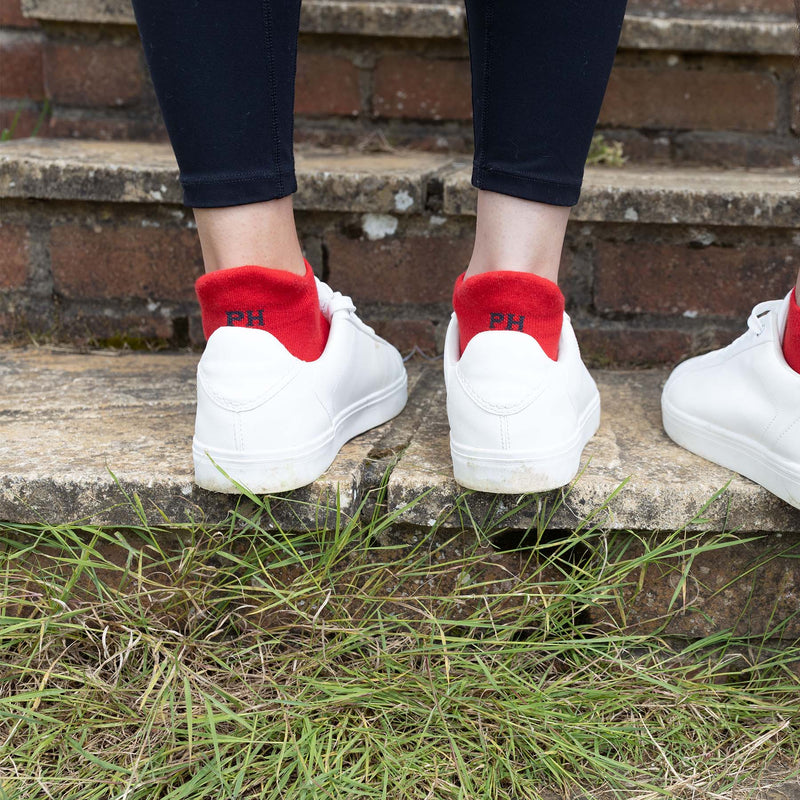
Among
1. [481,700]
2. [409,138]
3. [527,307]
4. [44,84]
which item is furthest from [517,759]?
[44,84]

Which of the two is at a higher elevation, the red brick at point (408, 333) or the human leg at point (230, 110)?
the human leg at point (230, 110)

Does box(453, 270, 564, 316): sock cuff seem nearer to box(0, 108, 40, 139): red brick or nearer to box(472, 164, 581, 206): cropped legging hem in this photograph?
box(472, 164, 581, 206): cropped legging hem

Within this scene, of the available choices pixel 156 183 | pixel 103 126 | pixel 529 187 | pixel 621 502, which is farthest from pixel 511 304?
pixel 103 126

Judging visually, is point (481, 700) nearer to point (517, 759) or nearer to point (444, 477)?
point (517, 759)

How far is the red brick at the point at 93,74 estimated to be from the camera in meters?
1.55

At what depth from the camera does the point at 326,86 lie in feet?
5.19

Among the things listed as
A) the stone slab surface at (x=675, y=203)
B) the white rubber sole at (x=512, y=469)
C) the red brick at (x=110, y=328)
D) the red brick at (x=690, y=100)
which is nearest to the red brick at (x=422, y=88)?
the red brick at (x=690, y=100)

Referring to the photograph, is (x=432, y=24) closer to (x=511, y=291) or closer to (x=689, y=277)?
(x=689, y=277)

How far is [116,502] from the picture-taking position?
846mm

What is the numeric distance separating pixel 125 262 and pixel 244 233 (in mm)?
559

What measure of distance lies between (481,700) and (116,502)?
1.41ft

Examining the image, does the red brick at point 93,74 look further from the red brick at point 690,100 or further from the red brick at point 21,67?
the red brick at point 690,100

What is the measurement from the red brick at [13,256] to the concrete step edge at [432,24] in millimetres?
474

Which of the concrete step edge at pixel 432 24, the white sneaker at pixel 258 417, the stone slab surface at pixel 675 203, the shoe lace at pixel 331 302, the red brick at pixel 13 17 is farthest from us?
the red brick at pixel 13 17
